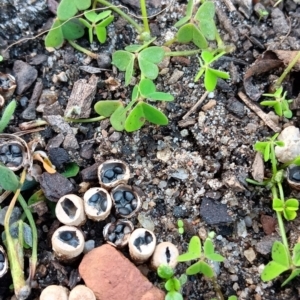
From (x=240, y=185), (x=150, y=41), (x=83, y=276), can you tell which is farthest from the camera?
(x=150, y=41)

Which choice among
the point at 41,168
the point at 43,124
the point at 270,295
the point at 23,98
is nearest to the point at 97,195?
the point at 41,168

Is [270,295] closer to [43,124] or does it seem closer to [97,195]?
[97,195]

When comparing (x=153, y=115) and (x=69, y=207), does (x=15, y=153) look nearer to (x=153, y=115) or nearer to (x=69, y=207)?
(x=69, y=207)

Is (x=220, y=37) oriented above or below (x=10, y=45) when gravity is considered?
below

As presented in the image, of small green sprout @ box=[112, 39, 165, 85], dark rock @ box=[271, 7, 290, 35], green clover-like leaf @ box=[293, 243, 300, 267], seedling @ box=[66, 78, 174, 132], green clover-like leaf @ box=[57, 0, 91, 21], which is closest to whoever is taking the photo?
green clover-like leaf @ box=[293, 243, 300, 267]

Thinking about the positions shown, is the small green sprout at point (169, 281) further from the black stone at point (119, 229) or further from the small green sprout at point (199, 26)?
the small green sprout at point (199, 26)

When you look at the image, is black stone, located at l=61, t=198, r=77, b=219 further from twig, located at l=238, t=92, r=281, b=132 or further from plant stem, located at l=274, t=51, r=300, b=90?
plant stem, located at l=274, t=51, r=300, b=90

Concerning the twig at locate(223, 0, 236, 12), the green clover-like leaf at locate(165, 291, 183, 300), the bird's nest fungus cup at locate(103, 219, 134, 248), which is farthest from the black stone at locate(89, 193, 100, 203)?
the twig at locate(223, 0, 236, 12)

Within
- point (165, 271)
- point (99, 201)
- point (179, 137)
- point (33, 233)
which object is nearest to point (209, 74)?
point (179, 137)
